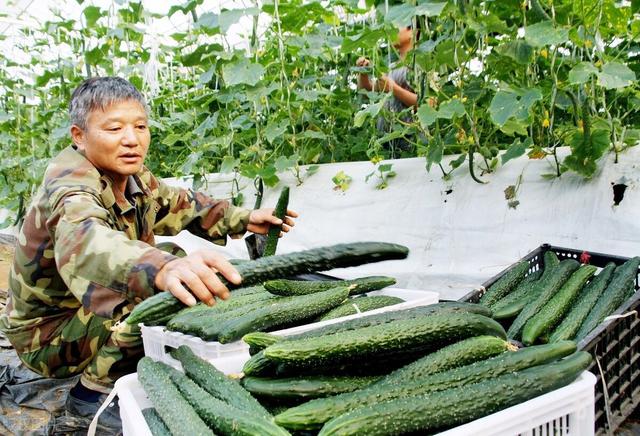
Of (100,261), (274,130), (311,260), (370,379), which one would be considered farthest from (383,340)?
(274,130)

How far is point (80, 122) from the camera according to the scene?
2.30 meters

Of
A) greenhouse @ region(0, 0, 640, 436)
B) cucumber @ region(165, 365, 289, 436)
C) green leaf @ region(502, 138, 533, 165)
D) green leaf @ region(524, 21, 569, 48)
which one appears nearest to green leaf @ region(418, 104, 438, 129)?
greenhouse @ region(0, 0, 640, 436)

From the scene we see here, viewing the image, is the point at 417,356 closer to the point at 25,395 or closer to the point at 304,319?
the point at 304,319

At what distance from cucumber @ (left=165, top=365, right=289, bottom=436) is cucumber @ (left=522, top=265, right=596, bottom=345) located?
1.03m

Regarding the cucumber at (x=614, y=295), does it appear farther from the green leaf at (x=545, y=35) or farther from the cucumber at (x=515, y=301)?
the green leaf at (x=545, y=35)

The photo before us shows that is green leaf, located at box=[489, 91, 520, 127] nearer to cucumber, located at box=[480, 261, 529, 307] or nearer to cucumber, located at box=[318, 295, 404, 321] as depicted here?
cucumber, located at box=[480, 261, 529, 307]

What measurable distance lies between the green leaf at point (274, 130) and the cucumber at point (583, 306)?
2217 mm

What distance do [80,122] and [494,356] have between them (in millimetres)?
1936

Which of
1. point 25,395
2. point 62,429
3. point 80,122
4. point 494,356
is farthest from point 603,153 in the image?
point 25,395

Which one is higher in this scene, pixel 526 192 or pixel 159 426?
pixel 526 192

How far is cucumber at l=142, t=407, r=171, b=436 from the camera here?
115 centimetres

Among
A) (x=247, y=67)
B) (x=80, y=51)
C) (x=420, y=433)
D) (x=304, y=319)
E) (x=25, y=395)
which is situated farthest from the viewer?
(x=80, y=51)

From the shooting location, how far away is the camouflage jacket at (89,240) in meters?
1.64

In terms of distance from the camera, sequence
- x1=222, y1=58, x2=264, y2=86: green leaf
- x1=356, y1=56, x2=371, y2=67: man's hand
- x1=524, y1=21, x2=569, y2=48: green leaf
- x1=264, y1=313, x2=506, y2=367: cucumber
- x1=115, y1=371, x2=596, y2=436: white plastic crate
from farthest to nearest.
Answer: x1=356, y1=56, x2=371, y2=67: man's hand < x1=222, y1=58, x2=264, y2=86: green leaf < x1=524, y1=21, x2=569, y2=48: green leaf < x1=264, y1=313, x2=506, y2=367: cucumber < x1=115, y1=371, x2=596, y2=436: white plastic crate
